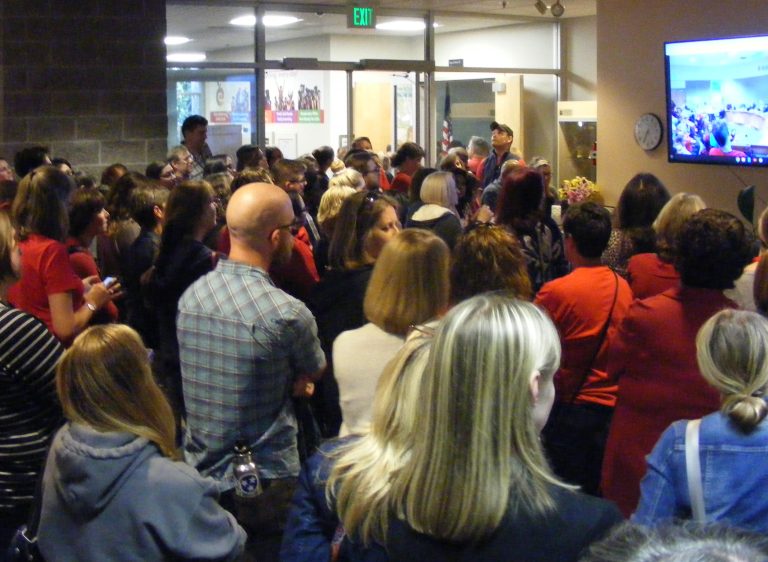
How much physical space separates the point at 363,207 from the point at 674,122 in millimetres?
6479

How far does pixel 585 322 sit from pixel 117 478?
1.79 m

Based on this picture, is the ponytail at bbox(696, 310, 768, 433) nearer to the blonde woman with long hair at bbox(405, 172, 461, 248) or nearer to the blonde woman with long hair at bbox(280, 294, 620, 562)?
the blonde woman with long hair at bbox(280, 294, 620, 562)

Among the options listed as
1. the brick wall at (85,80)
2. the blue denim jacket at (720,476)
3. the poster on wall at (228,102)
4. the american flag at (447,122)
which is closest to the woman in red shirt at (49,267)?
the blue denim jacket at (720,476)

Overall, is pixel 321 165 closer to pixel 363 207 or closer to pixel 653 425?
pixel 363 207

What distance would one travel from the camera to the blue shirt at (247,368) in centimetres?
271

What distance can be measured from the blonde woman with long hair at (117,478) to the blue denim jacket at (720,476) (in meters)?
0.96

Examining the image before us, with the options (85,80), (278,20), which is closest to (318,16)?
(278,20)

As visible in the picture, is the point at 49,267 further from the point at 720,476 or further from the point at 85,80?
the point at 85,80

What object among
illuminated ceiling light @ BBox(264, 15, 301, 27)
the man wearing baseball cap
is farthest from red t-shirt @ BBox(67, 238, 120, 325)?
illuminated ceiling light @ BBox(264, 15, 301, 27)

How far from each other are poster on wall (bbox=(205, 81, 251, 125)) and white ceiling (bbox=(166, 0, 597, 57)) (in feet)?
1.38

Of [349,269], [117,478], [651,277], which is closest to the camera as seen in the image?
[117,478]

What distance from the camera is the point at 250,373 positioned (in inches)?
107

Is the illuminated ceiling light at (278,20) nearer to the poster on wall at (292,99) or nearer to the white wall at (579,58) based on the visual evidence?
the poster on wall at (292,99)

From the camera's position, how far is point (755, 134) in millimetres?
8273
